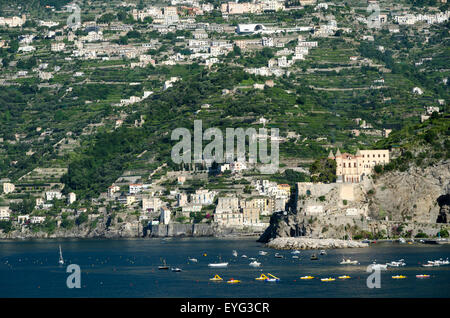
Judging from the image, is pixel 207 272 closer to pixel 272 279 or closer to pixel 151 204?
pixel 272 279

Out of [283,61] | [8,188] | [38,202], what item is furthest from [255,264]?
[283,61]

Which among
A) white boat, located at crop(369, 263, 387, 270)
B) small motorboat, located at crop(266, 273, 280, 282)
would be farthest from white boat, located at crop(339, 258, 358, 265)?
small motorboat, located at crop(266, 273, 280, 282)

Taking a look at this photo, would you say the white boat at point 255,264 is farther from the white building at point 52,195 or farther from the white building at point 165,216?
the white building at point 52,195

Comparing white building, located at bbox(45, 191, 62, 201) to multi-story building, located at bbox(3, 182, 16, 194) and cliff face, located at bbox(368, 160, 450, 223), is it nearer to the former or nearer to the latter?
multi-story building, located at bbox(3, 182, 16, 194)

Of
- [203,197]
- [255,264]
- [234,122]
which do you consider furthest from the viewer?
[234,122]

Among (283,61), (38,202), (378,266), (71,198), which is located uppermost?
(283,61)

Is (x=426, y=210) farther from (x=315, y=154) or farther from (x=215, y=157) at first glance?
(x=215, y=157)
